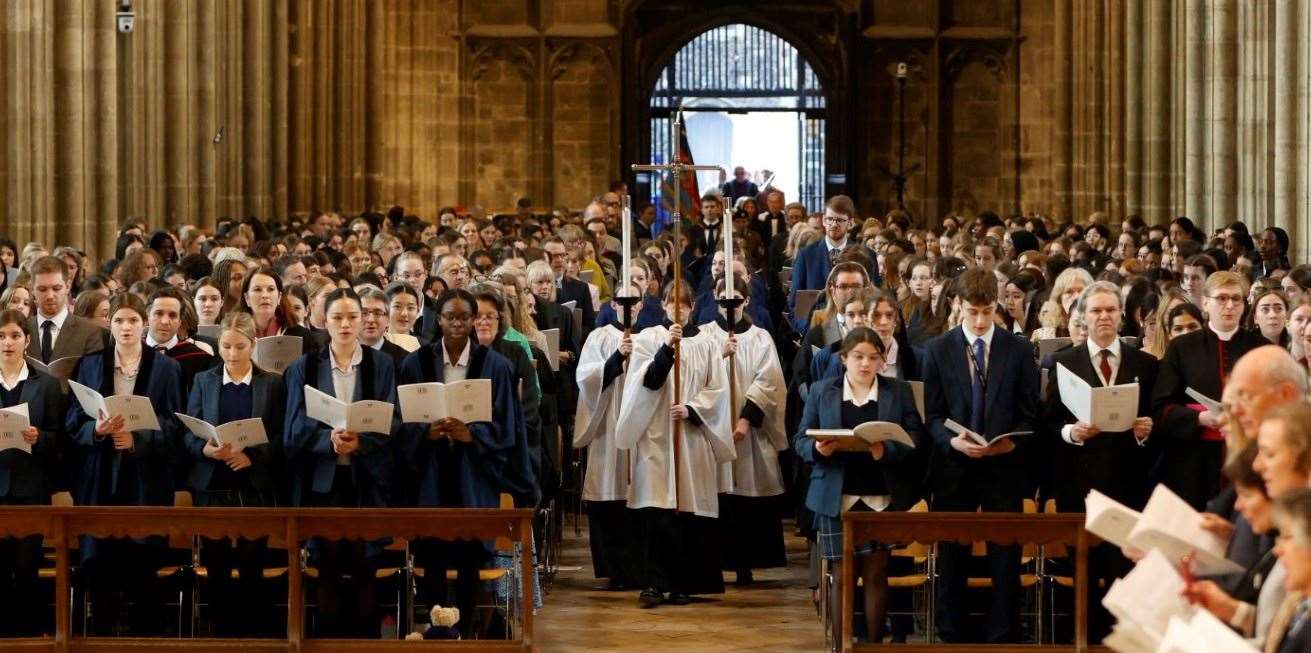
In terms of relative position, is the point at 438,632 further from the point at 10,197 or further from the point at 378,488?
the point at 10,197

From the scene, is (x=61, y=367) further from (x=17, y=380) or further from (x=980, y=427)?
(x=980, y=427)

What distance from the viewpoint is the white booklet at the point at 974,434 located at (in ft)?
37.5

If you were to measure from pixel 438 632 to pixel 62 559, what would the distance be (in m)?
1.75

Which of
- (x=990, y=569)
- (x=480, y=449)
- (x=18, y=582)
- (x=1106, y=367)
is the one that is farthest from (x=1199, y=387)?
(x=18, y=582)

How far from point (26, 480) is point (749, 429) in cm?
444

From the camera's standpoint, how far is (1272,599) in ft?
23.2

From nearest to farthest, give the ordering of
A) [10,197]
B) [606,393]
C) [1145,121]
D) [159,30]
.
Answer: [606,393]
[10,197]
[159,30]
[1145,121]

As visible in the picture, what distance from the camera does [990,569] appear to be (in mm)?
11961

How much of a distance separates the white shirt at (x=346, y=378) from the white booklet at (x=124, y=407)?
0.89 meters

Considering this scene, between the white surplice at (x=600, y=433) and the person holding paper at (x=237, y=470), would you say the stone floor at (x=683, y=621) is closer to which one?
the white surplice at (x=600, y=433)

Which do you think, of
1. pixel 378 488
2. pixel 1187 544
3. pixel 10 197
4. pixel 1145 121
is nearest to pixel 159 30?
pixel 10 197

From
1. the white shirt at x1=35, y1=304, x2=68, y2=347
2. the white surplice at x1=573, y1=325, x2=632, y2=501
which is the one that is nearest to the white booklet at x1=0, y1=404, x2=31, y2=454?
the white shirt at x1=35, y1=304, x2=68, y2=347

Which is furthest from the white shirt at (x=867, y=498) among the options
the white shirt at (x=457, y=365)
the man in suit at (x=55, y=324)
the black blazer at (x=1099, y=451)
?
the man in suit at (x=55, y=324)

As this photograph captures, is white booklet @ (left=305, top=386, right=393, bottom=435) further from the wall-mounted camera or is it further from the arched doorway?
the arched doorway
